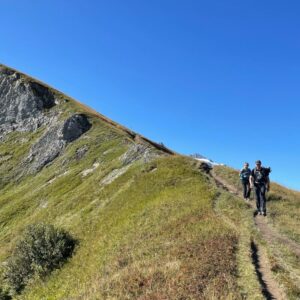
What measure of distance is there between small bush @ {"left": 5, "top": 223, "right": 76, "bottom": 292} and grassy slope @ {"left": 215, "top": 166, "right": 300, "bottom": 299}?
12.9 meters

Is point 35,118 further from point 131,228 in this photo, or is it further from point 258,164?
point 258,164

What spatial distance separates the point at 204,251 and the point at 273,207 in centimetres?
1733

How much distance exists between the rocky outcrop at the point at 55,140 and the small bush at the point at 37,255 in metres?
39.9

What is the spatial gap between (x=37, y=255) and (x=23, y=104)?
68.2 metres

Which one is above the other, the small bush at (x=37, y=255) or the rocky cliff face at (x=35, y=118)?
the rocky cliff face at (x=35, y=118)

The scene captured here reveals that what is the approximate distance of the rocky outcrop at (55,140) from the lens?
72.6 m

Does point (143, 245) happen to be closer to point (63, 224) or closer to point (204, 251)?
point (204, 251)

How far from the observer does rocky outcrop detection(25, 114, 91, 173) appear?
238ft

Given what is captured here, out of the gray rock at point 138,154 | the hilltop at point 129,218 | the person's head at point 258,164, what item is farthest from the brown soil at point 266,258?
the gray rock at point 138,154

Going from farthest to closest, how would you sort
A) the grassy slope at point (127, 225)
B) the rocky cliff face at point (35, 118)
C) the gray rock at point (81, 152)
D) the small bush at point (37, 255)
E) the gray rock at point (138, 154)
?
the rocky cliff face at point (35, 118), the gray rock at point (81, 152), the gray rock at point (138, 154), the small bush at point (37, 255), the grassy slope at point (127, 225)

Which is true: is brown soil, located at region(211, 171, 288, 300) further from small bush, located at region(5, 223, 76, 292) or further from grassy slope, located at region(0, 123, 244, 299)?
small bush, located at region(5, 223, 76, 292)

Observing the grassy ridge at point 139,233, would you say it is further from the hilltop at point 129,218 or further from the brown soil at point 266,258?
the brown soil at point 266,258

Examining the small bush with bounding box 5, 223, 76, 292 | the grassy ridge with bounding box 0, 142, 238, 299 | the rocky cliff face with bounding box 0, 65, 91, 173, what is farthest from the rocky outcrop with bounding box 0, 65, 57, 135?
the small bush with bounding box 5, 223, 76, 292

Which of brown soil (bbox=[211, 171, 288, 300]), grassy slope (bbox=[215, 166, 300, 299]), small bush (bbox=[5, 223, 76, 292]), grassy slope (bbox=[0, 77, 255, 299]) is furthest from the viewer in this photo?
small bush (bbox=[5, 223, 76, 292])
